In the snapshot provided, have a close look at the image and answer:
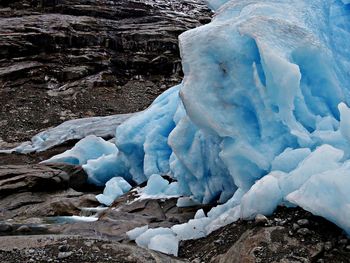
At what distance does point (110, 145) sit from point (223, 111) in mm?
6082

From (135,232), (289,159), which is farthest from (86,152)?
(289,159)

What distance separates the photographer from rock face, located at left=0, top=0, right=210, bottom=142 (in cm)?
1848

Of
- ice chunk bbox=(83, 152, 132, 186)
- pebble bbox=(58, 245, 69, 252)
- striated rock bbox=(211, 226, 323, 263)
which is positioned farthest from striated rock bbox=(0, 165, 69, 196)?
striated rock bbox=(211, 226, 323, 263)

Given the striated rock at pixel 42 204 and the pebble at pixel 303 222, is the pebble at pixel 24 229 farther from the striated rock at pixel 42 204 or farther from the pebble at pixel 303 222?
the pebble at pixel 303 222

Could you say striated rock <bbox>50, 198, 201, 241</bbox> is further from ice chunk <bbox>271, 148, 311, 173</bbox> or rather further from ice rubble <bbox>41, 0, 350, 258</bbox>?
ice chunk <bbox>271, 148, 311, 173</bbox>

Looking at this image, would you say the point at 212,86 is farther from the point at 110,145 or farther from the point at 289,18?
the point at 110,145

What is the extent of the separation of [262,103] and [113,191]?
3.65 meters

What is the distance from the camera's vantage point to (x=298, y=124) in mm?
4930

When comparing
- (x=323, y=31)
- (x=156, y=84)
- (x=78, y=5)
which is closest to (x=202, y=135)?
(x=323, y=31)

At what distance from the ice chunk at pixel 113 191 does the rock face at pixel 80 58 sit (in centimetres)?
886

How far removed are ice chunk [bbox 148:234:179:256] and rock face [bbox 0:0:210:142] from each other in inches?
494

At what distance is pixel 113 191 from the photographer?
7.93 meters

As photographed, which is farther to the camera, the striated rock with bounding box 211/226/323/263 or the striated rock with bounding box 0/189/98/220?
the striated rock with bounding box 0/189/98/220

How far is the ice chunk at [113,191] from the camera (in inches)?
295
